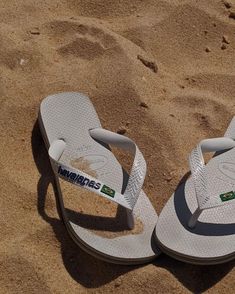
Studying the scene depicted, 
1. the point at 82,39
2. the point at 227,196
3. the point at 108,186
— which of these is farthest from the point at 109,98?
the point at 227,196

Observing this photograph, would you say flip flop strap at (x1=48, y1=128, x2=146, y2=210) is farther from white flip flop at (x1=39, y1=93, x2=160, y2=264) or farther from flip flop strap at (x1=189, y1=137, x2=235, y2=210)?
flip flop strap at (x1=189, y1=137, x2=235, y2=210)

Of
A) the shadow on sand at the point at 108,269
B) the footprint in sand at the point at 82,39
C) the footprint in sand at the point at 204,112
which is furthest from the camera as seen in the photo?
the footprint in sand at the point at 82,39

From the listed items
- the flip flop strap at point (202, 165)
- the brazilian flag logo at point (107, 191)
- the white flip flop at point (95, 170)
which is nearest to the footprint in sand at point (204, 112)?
the flip flop strap at point (202, 165)

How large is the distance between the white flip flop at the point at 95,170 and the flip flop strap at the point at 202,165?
13 cm

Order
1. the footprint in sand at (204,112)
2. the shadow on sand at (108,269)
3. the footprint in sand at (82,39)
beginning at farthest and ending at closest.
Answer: the footprint in sand at (82,39) → the footprint in sand at (204,112) → the shadow on sand at (108,269)

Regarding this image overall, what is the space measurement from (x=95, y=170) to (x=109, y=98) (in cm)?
28

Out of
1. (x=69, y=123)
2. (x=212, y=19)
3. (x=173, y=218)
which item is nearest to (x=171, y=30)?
(x=212, y=19)

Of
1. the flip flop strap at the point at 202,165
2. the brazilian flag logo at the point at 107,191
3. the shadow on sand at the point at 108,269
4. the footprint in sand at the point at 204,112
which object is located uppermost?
the flip flop strap at the point at 202,165

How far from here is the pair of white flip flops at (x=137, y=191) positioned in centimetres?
151

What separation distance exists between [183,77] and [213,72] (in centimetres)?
11

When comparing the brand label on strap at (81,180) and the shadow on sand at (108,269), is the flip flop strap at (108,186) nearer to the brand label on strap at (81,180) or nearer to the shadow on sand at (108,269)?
the brand label on strap at (81,180)

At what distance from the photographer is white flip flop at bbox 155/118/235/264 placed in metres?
1.51

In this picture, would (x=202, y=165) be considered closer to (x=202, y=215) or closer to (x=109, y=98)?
(x=202, y=215)

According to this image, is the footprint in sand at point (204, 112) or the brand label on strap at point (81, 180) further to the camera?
the footprint in sand at point (204, 112)
